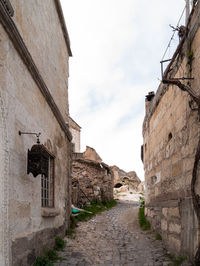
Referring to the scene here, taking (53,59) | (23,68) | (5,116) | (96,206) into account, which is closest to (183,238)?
(5,116)

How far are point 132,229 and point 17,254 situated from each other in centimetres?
534

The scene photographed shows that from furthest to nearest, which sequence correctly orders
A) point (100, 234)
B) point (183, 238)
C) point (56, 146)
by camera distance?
point (100, 234) < point (56, 146) < point (183, 238)

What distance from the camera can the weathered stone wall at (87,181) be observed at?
42.0 feet

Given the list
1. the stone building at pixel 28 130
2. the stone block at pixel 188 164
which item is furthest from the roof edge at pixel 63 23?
the stone block at pixel 188 164

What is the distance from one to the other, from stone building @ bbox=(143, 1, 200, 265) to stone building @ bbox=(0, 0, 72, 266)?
2.34 m

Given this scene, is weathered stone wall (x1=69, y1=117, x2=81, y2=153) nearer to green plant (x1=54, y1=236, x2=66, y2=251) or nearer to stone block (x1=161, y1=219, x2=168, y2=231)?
green plant (x1=54, y1=236, x2=66, y2=251)

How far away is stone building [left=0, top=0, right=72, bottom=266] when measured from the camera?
131 inches

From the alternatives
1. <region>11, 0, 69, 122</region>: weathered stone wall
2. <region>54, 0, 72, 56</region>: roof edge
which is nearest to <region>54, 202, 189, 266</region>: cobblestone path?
<region>11, 0, 69, 122</region>: weathered stone wall

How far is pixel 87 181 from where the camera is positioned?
44.9 ft

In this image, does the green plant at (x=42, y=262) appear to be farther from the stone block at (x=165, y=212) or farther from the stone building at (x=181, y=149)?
the stone block at (x=165, y=212)

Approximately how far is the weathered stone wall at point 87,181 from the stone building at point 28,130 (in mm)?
5852

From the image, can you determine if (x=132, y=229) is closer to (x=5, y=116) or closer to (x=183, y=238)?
(x=183, y=238)

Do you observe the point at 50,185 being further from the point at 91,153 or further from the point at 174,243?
the point at 91,153

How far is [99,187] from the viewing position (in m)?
14.6
